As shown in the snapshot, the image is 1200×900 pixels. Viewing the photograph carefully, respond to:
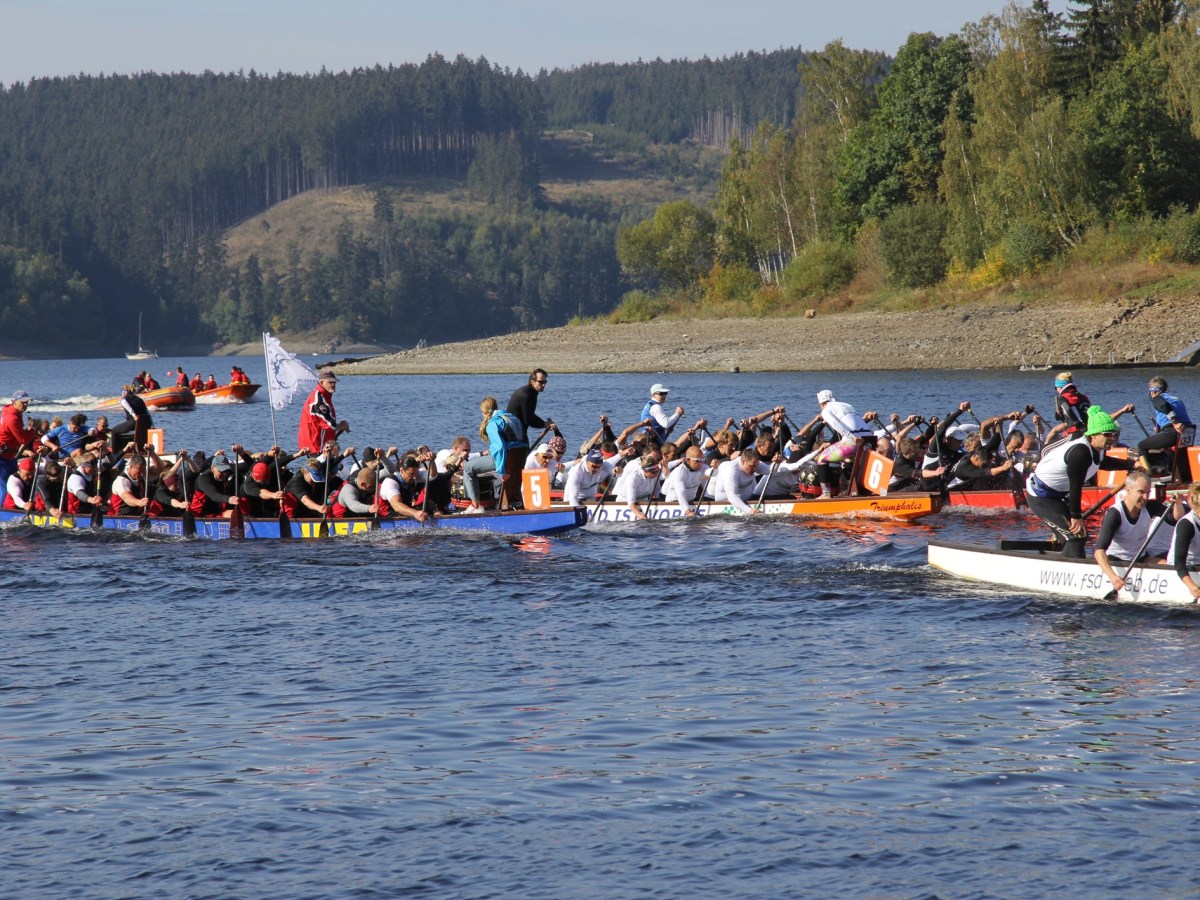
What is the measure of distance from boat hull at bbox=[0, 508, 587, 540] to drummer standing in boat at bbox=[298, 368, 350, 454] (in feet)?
4.36

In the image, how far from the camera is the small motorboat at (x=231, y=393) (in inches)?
2579

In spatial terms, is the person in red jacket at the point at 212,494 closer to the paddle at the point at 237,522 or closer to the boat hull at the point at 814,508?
the paddle at the point at 237,522

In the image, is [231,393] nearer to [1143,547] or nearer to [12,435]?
[12,435]

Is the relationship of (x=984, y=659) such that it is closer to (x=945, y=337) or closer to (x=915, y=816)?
(x=915, y=816)

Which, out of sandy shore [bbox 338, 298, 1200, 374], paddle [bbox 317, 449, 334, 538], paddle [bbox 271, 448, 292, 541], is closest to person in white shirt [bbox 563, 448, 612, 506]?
paddle [bbox 317, 449, 334, 538]

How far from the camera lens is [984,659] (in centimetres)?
1363

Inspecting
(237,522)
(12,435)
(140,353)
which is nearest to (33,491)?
(12,435)

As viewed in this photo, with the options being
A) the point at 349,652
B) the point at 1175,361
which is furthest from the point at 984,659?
the point at 1175,361

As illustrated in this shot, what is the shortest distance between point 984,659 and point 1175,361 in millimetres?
49971

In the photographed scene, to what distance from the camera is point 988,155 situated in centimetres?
7225

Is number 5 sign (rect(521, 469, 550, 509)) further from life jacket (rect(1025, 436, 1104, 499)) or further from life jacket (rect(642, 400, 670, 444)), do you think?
life jacket (rect(1025, 436, 1104, 499))

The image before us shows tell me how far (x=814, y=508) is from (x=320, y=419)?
7.61 m

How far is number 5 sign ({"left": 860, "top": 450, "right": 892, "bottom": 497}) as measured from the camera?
22.0m

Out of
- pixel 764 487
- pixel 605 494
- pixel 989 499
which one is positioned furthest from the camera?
pixel 605 494
